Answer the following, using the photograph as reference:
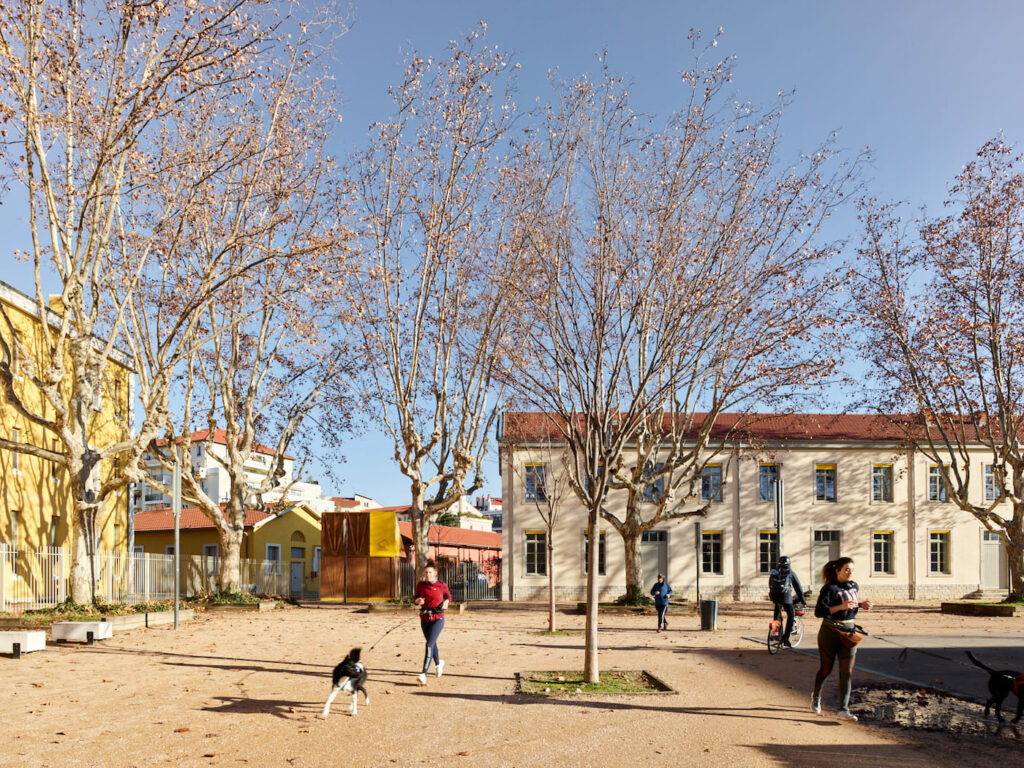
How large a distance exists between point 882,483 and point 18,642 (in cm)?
3303

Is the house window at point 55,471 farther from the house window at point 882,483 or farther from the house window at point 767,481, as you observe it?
the house window at point 882,483

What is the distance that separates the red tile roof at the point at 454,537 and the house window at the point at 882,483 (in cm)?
2082

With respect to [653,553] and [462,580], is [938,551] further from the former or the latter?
[462,580]

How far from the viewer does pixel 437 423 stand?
27062 millimetres

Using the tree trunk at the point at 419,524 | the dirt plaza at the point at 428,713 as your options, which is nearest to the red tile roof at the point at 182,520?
the tree trunk at the point at 419,524

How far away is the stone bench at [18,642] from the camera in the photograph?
14.0m

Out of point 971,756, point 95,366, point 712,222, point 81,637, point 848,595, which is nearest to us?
point 971,756

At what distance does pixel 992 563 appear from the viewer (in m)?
36.7

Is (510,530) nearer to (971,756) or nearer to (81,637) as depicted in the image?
(81,637)

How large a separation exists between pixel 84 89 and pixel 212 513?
14.8m

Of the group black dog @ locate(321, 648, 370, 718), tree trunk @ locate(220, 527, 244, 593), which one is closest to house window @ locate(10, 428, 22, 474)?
tree trunk @ locate(220, 527, 244, 593)

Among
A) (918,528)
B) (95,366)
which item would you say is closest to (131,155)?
(95,366)

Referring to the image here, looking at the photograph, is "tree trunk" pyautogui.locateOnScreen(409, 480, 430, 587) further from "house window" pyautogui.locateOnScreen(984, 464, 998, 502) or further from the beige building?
"house window" pyautogui.locateOnScreen(984, 464, 998, 502)

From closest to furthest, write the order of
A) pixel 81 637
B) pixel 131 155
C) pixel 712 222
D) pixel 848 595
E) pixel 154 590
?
pixel 848 595 < pixel 712 222 < pixel 81 637 < pixel 131 155 < pixel 154 590
